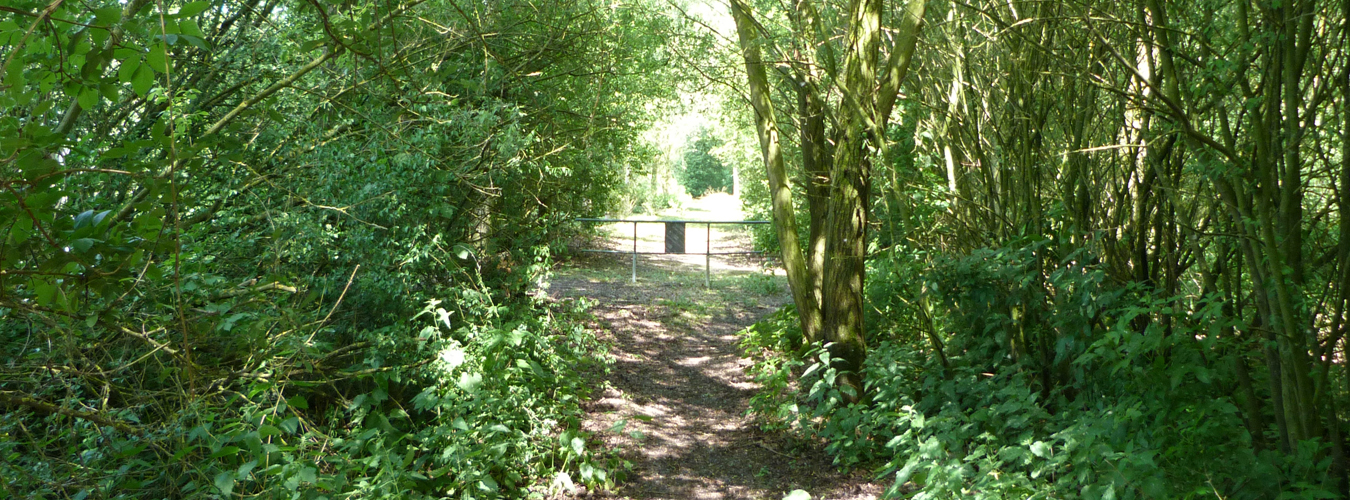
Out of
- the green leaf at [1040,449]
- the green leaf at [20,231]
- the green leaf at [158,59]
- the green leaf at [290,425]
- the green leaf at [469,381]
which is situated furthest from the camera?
the green leaf at [469,381]

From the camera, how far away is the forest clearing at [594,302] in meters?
3.21

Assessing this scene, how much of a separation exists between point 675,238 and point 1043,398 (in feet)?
30.1

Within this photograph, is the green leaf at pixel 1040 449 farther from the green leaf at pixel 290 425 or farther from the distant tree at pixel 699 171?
the distant tree at pixel 699 171

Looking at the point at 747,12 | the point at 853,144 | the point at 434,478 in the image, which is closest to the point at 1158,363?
the point at 853,144

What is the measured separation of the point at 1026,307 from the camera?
18.0ft

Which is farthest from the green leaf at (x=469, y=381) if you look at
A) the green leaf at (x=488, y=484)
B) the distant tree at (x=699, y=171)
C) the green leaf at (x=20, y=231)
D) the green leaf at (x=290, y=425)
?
the distant tree at (x=699, y=171)

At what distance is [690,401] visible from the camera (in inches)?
299

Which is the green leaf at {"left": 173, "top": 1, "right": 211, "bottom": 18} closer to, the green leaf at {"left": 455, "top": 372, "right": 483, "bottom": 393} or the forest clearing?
the forest clearing

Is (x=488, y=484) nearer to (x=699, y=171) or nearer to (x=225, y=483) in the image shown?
(x=225, y=483)

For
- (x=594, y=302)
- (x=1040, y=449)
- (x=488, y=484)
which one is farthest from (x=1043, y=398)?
(x=488, y=484)

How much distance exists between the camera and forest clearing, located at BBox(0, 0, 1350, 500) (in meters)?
3.21

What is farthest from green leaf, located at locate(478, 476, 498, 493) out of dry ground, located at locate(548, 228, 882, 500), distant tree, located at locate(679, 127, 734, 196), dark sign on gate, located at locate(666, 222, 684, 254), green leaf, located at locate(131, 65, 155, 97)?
distant tree, located at locate(679, 127, 734, 196)

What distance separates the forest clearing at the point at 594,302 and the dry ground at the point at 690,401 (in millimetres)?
51

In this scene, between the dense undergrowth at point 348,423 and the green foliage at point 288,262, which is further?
the dense undergrowth at point 348,423
